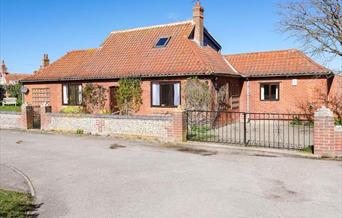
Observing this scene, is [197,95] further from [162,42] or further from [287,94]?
[287,94]

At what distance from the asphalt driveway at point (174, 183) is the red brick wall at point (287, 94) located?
403 inches

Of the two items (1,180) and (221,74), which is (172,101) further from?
(1,180)

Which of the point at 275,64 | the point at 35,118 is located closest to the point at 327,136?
the point at 275,64

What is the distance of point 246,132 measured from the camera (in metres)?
16.0

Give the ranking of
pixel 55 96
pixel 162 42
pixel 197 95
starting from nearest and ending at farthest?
1. pixel 197 95
2. pixel 162 42
3. pixel 55 96

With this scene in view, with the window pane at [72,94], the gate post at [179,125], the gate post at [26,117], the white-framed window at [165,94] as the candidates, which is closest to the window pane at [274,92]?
the white-framed window at [165,94]

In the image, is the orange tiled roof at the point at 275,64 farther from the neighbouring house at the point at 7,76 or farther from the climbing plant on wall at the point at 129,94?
the neighbouring house at the point at 7,76

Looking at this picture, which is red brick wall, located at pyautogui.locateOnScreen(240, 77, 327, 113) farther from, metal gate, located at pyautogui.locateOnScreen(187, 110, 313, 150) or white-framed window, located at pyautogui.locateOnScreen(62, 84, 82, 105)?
white-framed window, located at pyautogui.locateOnScreen(62, 84, 82, 105)

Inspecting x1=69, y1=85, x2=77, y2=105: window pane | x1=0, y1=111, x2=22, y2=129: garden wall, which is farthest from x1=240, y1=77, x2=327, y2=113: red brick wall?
x1=0, y1=111, x2=22, y2=129: garden wall

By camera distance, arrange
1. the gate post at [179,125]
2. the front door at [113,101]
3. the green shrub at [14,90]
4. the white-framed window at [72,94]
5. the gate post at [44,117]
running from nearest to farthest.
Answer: the gate post at [179,125] < the gate post at [44,117] < the front door at [113,101] < the white-framed window at [72,94] < the green shrub at [14,90]

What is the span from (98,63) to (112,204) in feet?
57.1

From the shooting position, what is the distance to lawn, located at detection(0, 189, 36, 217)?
6109mm

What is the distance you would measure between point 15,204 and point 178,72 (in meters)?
13.0

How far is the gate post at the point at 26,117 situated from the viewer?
18656mm
